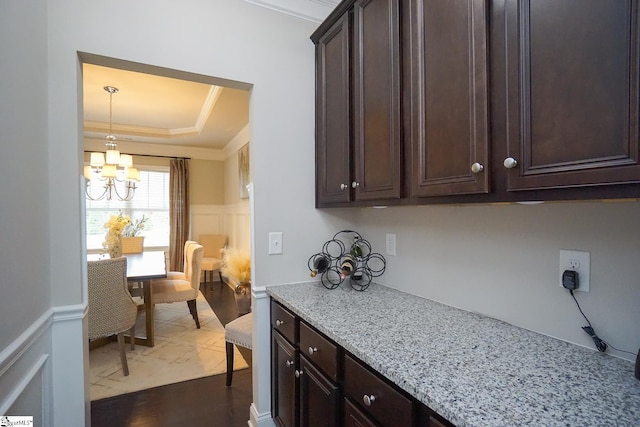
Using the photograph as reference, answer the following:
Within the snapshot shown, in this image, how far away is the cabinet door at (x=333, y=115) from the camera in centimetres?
167

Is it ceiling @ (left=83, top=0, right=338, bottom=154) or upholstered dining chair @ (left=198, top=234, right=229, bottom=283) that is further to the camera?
upholstered dining chair @ (left=198, top=234, right=229, bottom=283)

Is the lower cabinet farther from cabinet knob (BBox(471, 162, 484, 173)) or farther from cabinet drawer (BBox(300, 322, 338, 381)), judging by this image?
cabinet knob (BBox(471, 162, 484, 173))

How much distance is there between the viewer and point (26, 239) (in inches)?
44.7

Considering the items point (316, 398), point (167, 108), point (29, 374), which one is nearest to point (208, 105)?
point (167, 108)

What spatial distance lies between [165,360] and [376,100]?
2.80 m

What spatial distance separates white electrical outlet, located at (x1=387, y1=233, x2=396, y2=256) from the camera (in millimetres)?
1823

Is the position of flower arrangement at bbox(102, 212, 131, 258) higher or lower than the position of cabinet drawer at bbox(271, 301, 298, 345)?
higher

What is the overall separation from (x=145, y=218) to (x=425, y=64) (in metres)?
5.87

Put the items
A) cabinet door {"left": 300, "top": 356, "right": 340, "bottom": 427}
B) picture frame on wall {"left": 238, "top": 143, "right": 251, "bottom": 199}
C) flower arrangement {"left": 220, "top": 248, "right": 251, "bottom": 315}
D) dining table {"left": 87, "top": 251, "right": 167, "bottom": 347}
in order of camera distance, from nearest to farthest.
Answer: cabinet door {"left": 300, "top": 356, "right": 340, "bottom": 427} → flower arrangement {"left": 220, "top": 248, "right": 251, "bottom": 315} → dining table {"left": 87, "top": 251, "right": 167, "bottom": 347} → picture frame on wall {"left": 238, "top": 143, "right": 251, "bottom": 199}

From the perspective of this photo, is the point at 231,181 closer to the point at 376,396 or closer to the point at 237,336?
the point at 237,336

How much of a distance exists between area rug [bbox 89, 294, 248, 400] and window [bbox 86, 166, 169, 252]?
8.14 feet

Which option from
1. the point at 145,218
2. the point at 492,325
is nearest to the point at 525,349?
the point at 492,325

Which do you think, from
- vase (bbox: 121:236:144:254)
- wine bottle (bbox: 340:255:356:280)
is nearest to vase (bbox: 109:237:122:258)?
vase (bbox: 121:236:144:254)

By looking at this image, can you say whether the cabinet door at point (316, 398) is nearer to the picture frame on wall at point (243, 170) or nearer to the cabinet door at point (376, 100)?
the cabinet door at point (376, 100)
